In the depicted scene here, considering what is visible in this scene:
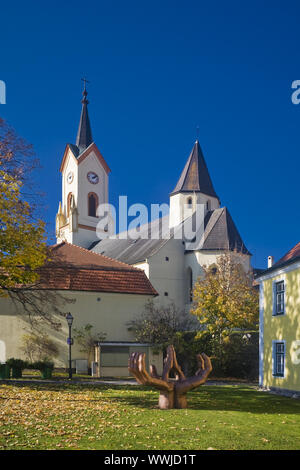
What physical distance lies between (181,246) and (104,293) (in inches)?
682

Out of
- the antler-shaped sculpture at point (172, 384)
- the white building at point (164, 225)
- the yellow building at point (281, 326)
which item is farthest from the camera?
the white building at point (164, 225)

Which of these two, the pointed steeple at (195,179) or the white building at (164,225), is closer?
the white building at (164,225)

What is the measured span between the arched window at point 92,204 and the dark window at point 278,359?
4785 centimetres

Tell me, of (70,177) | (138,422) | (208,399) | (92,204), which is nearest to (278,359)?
(208,399)

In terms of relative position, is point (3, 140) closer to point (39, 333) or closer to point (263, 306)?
point (263, 306)

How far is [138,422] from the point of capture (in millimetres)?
10898

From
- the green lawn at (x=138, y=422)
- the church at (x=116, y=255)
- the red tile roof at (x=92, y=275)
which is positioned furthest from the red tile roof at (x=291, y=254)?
the red tile roof at (x=92, y=275)

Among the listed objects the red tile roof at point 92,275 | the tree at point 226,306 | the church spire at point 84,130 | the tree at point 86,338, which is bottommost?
the tree at point 86,338

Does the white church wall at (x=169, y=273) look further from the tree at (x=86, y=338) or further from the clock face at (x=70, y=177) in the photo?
the clock face at (x=70, y=177)

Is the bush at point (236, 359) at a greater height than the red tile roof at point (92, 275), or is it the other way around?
the red tile roof at point (92, 275)

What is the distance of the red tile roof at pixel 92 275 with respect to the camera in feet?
96.7

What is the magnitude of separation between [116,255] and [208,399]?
36995 millimetres

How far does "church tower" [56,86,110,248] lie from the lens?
6450cm

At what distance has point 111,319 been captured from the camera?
100ft
